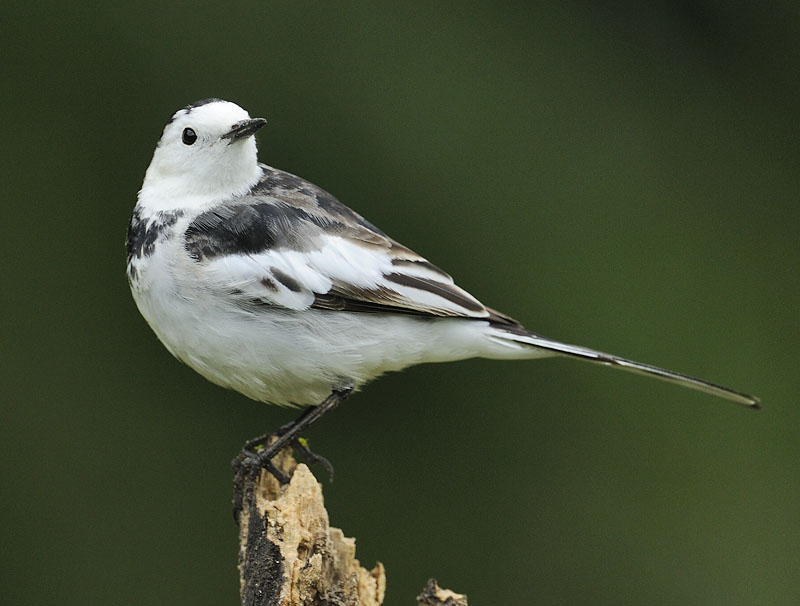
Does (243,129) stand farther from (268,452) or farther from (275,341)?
(268,452)

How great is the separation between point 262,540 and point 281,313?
0.76 m

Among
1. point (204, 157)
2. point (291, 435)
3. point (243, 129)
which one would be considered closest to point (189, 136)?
point (204, 157)

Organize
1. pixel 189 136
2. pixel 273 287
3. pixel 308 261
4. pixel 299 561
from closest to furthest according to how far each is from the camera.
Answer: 1. pixel 299 561
2. pixel 273 287
3. pixel 308 261
4. pixel 189 136

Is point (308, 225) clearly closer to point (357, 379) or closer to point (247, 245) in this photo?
point (247, 245)

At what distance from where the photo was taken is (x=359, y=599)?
321cm

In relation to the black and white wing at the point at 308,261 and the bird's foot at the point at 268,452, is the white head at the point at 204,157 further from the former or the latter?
the bird's foot at the point at 268,452

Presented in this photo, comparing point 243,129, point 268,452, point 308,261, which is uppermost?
point 243,129

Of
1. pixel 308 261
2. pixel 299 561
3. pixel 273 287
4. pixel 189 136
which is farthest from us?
pixel 189 136

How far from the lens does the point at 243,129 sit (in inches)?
137

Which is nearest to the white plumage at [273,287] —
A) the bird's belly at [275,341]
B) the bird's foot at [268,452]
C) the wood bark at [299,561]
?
the bird's belly at [275,341]

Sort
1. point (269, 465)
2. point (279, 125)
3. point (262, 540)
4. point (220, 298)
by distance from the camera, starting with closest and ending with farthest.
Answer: point (262, 540) → point (220, 298) → point (269, 465) → point (279, 125)

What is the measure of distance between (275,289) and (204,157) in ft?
1.91

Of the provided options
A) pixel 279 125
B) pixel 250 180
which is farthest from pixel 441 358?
pixel 279 125

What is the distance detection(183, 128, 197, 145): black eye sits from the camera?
3.61m
